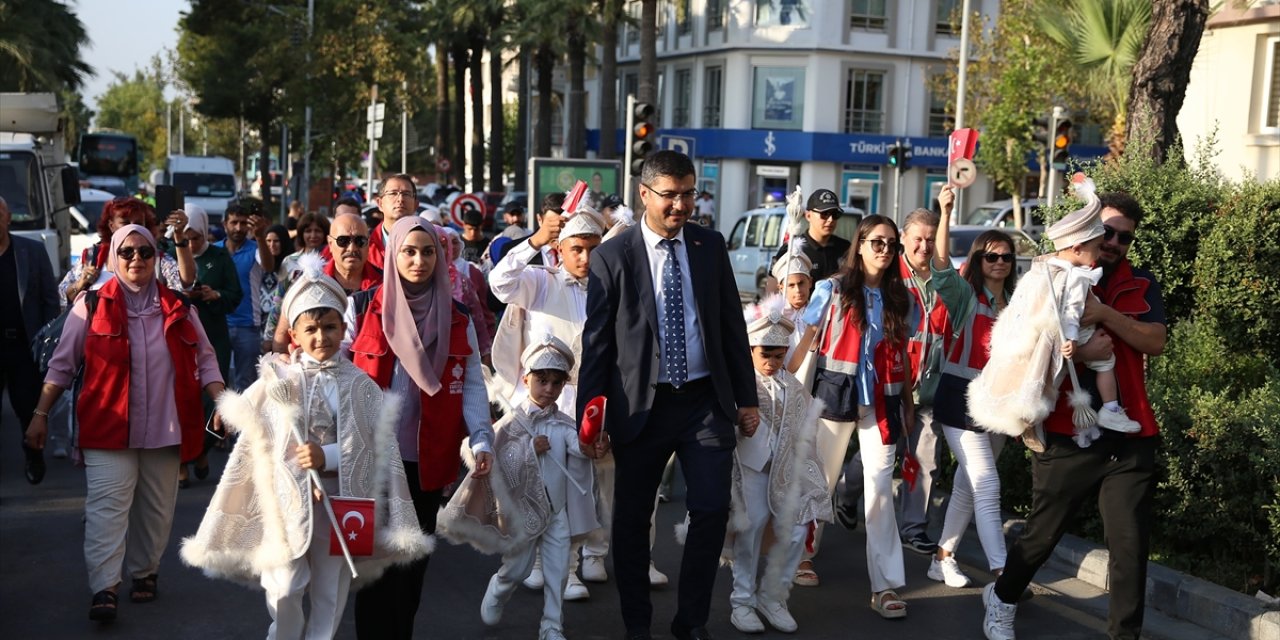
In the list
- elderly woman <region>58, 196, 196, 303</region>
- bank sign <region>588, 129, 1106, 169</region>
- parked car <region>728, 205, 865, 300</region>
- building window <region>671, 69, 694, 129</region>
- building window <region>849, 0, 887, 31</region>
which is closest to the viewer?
elderly woman <region>58, 196, 196, 303</region>

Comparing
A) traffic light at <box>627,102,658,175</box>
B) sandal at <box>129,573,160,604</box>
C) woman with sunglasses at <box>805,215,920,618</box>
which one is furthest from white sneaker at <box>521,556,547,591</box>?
traffic light at <box>627,102,658,175</box>

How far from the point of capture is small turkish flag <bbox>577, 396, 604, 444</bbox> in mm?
5637

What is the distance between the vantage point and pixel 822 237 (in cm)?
861

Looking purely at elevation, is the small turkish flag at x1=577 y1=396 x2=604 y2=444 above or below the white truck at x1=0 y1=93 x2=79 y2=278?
below

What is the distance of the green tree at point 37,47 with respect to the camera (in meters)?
40.1

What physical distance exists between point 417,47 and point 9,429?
3142cm

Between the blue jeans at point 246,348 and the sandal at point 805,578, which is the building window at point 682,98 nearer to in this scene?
the blue jeans at point 246,348

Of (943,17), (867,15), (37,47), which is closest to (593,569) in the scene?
(37,47)

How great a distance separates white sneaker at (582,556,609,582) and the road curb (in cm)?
246

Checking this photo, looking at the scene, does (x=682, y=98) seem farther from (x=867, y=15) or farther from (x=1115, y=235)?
(x=1115, y=235)

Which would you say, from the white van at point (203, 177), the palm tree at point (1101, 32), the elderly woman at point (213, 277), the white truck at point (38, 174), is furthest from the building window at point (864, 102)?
the elderly woman at point (213, 277)

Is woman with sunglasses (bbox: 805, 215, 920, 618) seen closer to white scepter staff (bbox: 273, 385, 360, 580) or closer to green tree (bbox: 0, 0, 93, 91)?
white scepter staff (bbox: 273, 385, 360, 580)

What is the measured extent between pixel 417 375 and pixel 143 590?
2.35 meters

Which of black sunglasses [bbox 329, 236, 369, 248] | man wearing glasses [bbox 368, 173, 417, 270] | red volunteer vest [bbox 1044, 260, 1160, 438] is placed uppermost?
man wearing glasses [bbox 368, 173, 417, 270]
